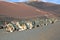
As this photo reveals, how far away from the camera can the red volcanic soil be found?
1939 millimetres

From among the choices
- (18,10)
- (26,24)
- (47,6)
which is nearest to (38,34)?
(26,24)

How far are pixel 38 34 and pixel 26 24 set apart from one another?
141 millimetres

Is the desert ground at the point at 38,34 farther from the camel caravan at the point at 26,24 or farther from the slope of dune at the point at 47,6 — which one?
the slope of dune at the point at 47,6

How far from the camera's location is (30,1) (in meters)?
2.41

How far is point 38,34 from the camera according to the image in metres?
2.03

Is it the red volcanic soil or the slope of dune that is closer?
the red volcanic soil

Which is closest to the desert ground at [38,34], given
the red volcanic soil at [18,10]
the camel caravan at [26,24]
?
the camel caravan at [26,24]

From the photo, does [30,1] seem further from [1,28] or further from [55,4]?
[1,28]

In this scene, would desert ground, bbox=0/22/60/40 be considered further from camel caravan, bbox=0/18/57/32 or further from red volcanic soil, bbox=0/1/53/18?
red volcanic soil, bbox=0/1/53/18

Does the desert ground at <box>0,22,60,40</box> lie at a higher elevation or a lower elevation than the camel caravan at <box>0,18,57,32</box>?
lower

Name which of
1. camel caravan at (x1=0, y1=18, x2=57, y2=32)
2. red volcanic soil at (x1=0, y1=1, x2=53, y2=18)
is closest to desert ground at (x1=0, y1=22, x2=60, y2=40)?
camel caravan at (x1=0, y1=18, x2=57, y2=32)

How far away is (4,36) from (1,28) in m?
0.09

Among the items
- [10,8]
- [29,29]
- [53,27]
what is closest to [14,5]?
[10,8]

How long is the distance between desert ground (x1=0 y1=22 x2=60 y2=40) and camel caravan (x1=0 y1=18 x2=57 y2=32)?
0.10ft
